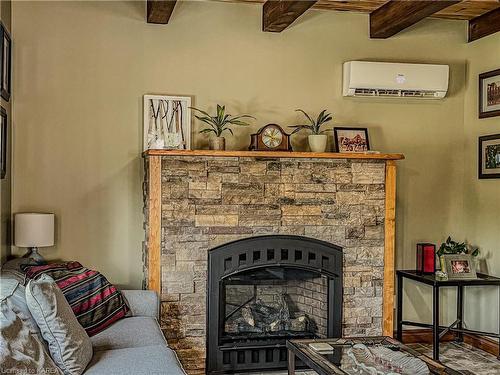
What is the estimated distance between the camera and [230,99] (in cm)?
483

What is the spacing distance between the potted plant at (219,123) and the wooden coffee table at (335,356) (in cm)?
159

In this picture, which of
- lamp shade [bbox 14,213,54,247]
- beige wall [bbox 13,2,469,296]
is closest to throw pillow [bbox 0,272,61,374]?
lamp shade [bbox 14,213,54,247]

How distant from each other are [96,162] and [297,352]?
6.77 feet

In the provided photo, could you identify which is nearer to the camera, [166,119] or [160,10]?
[160,10]

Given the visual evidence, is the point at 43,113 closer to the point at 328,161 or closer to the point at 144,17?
A: the point at 144,17

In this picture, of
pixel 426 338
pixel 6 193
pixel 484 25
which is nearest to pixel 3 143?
pixel 6 193

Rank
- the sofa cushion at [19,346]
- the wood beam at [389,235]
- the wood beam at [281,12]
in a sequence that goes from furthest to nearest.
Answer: the wood beam at [389,235] → the wood beam at [281,12] → the sofa cushion at [19,346]

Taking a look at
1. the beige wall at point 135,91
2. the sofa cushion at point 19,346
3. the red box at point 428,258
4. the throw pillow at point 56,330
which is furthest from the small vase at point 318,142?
the sofa cushion at point 19,346

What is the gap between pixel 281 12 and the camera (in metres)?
4.46

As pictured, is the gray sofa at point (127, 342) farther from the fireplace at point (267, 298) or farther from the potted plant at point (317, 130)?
the potted plant at point (317, 130)

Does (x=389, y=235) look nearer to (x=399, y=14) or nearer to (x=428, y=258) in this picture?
(x=428, y=258)

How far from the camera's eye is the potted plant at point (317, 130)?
15.5ft

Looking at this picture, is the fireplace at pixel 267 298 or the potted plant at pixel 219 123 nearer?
the fireplace at pixel 267 298

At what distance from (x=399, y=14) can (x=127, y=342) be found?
290 centimetres
